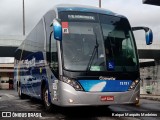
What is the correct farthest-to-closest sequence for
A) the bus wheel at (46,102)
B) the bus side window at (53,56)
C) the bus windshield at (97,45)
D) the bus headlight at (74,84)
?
the bus wheel at (46,102)
the bus side window at (53,56)
the bus windshield at (97,45)
the bus headlight at (74,84)

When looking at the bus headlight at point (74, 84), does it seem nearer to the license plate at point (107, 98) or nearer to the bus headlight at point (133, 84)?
the license plate at point (107, 98)

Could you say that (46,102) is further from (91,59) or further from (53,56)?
(91,59)

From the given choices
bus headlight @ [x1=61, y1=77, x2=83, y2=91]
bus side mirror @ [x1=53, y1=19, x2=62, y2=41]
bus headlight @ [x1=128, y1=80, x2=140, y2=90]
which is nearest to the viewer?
bus side mirror @ [x1=53, y1=19, x2=62, y2=41]

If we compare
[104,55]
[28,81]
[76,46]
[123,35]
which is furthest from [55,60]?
[28,81]

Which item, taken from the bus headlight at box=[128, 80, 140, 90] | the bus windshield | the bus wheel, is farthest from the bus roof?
the bus wheel

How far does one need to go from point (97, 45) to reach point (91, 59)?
504mm

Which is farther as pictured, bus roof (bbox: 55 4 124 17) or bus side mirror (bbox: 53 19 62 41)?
bus roof (bbox: 55 4 124 17)

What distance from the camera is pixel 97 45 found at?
10.1m

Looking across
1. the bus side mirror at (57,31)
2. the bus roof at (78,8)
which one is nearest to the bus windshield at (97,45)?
the bus roof at (78,8)

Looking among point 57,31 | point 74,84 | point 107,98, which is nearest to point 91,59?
point 74,84

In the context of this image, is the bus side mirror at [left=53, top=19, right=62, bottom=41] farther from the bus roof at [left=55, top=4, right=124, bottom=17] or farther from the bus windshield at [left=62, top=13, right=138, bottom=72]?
the bus roof at [left=55, top=4, right=124, bottom=17]

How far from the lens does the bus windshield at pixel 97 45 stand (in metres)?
9.82

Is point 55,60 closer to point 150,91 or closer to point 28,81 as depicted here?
point 28,81

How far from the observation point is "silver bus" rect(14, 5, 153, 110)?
378 inches
